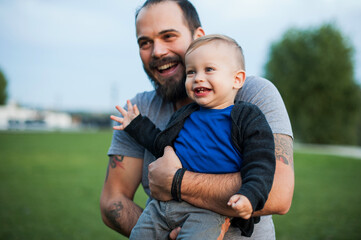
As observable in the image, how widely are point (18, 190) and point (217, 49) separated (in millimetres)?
10757

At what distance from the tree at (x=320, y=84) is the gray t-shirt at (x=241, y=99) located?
29.5 meters

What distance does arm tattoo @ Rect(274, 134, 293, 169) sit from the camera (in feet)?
6.36

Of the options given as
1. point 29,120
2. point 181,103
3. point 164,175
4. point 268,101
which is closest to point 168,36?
point 181,103

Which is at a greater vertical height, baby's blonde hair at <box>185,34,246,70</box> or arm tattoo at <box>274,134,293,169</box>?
baby's blonde hair at <box>185,34,246,70</box>

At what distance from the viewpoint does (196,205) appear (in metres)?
1.79

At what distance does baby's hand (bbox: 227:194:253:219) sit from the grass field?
5888mm

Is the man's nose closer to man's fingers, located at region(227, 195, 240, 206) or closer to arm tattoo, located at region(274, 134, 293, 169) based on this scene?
arm tattoo, located at region(274, 134, 293, 169)

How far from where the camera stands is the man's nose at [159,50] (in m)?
2.51

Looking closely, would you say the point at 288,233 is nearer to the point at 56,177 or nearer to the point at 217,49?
the point at 217,49

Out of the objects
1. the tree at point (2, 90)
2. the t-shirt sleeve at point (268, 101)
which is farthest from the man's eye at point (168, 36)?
the tree at point (2, 90)

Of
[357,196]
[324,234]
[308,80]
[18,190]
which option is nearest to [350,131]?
[308,80]

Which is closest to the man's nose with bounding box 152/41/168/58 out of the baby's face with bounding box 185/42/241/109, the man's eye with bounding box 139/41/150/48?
the man's eye with bounding box 139/41/150/48

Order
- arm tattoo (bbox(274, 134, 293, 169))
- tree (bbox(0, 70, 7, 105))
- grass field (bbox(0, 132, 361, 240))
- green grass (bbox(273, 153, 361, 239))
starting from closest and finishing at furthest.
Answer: arm tattoo (bbox(274, 134, 293, 169)) → grass field (bbox(0, 132, 361, 240)) → green grass (bbox(273, 153, 361, 239)) → tree (bbox(0, 70, 7, 105))

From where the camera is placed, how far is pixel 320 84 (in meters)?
29.2
